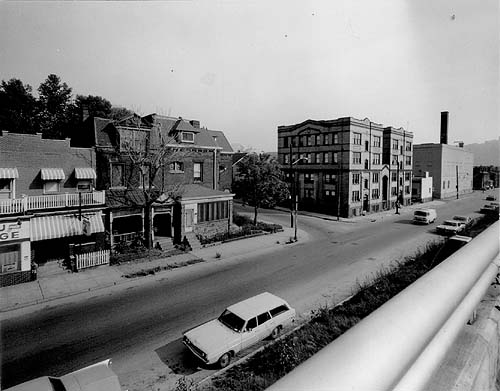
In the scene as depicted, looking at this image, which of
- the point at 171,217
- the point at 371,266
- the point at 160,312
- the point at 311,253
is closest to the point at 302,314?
the point at 160,312

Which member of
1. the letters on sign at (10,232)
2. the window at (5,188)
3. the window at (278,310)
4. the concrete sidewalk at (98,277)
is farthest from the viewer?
the window at (5,188)

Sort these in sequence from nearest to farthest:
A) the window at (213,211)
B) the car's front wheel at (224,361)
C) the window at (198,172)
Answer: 1. the car's front wheel at (224,361)
2. the window at (213,211)
3. the window at (198,172)

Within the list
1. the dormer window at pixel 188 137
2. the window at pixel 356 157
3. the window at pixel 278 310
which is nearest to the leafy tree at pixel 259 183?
the dormer window at pixel 188 137

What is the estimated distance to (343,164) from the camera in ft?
137

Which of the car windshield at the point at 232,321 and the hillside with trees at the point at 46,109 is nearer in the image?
the car windshield at the point at 232,321

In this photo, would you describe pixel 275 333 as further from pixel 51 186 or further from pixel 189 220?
pixel 51 186

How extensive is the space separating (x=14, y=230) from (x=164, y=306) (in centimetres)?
1001

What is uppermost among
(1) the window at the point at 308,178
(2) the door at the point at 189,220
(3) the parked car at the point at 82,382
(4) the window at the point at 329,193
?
(1) the window at the point at 308,178

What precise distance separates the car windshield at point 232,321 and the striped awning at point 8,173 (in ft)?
52.0

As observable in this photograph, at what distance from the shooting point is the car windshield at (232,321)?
1085cm

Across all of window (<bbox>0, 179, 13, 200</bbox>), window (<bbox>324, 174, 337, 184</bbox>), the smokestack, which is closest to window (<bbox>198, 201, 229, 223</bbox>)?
window (<bbox>0, 179, 13, 200</bbox>)

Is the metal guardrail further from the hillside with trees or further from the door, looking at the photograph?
the hillside with trees

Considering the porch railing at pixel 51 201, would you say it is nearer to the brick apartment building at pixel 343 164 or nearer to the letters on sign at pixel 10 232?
the letters on sign at pixel 10 232

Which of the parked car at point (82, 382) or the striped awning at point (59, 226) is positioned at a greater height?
the striped awning at point (59, 226)
